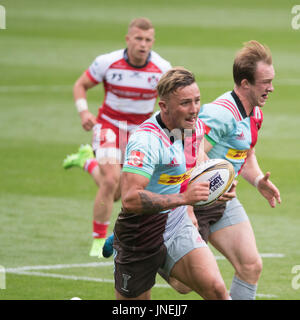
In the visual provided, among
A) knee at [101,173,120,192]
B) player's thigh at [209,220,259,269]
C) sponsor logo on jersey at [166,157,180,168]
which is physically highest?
sponsor logo on jersey at [166,157,180,168]

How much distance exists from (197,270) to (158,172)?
82 centimetres

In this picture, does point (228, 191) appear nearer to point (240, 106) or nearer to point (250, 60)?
point (240, 106)

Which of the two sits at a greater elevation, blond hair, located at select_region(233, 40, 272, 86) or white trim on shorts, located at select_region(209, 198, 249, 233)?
blond hair, located at select_region(233, 40, 272, 86)

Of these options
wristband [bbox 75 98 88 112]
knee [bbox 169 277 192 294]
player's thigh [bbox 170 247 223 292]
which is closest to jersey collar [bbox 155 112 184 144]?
player's thigh [bbox 170 247 223 292]

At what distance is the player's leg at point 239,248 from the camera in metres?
7.29

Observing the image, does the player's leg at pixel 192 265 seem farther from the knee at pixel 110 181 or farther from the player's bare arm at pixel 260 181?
the knee at pixel 110 181

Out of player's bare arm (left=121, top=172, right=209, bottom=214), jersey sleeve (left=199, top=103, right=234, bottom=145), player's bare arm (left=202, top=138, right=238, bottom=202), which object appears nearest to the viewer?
player's bare arm (left=121, top=172, right=209, bottom=214)

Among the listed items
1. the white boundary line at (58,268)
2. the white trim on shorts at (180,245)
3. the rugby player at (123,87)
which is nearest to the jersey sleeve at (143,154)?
the white trim on shorts at (180,245)

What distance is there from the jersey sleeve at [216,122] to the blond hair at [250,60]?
0.39 meters

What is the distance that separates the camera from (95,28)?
24.6 m

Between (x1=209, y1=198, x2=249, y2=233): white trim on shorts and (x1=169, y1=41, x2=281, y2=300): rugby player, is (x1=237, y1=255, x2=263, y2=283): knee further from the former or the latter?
(x1=209, y1=198, x2=249, y2=233): white trim on shorts

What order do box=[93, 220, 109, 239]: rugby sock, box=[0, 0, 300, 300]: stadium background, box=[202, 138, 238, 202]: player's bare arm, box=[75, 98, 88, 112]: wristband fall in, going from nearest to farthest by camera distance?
box=[202, 138, 238, 202]: player's bare arm → box=[0, 0, 300, 300]: stadium background → box=[93, 220, 109, 239]: rugby sock → box=[75, 98, 88, 112]: wristband

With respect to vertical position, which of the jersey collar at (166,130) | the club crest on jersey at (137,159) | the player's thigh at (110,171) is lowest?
the player's thigh at (110,171)

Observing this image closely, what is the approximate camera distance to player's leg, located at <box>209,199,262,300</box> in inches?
287
